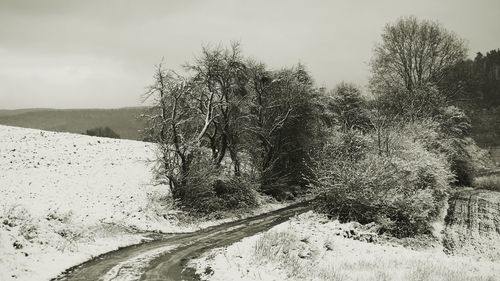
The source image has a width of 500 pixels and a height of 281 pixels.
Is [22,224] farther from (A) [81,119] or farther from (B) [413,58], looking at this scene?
(A) [81,119]

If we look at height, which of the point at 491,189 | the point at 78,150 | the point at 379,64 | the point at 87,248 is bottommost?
the point at 491,189

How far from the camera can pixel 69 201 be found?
82.5 feet

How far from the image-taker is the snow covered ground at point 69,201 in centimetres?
1381

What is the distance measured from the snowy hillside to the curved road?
0.74 meters

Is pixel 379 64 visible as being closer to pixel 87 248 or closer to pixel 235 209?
pixel 235 209

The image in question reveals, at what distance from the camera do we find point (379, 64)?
46.2 metres

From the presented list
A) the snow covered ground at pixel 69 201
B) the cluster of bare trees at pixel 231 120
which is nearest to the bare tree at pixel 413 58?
the cluster of bare trees at pixel 231 120

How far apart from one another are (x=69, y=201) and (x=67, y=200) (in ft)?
1.01

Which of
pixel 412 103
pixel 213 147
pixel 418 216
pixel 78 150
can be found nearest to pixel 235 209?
pixel 213 147

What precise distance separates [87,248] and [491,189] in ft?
120

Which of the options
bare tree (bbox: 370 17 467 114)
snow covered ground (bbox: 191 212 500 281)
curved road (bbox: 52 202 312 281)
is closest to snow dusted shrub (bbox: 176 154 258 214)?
curved road (bbox: 52 202 312 281)

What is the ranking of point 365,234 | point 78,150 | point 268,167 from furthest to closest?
point 78,150
point 268,167
point 365,234

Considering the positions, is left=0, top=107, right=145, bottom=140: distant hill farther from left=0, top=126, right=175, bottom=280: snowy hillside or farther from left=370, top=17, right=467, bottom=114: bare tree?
left=370, top=17, right=467, bottom=114: bare tree

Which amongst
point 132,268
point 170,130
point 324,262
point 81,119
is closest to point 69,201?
point 170,130
